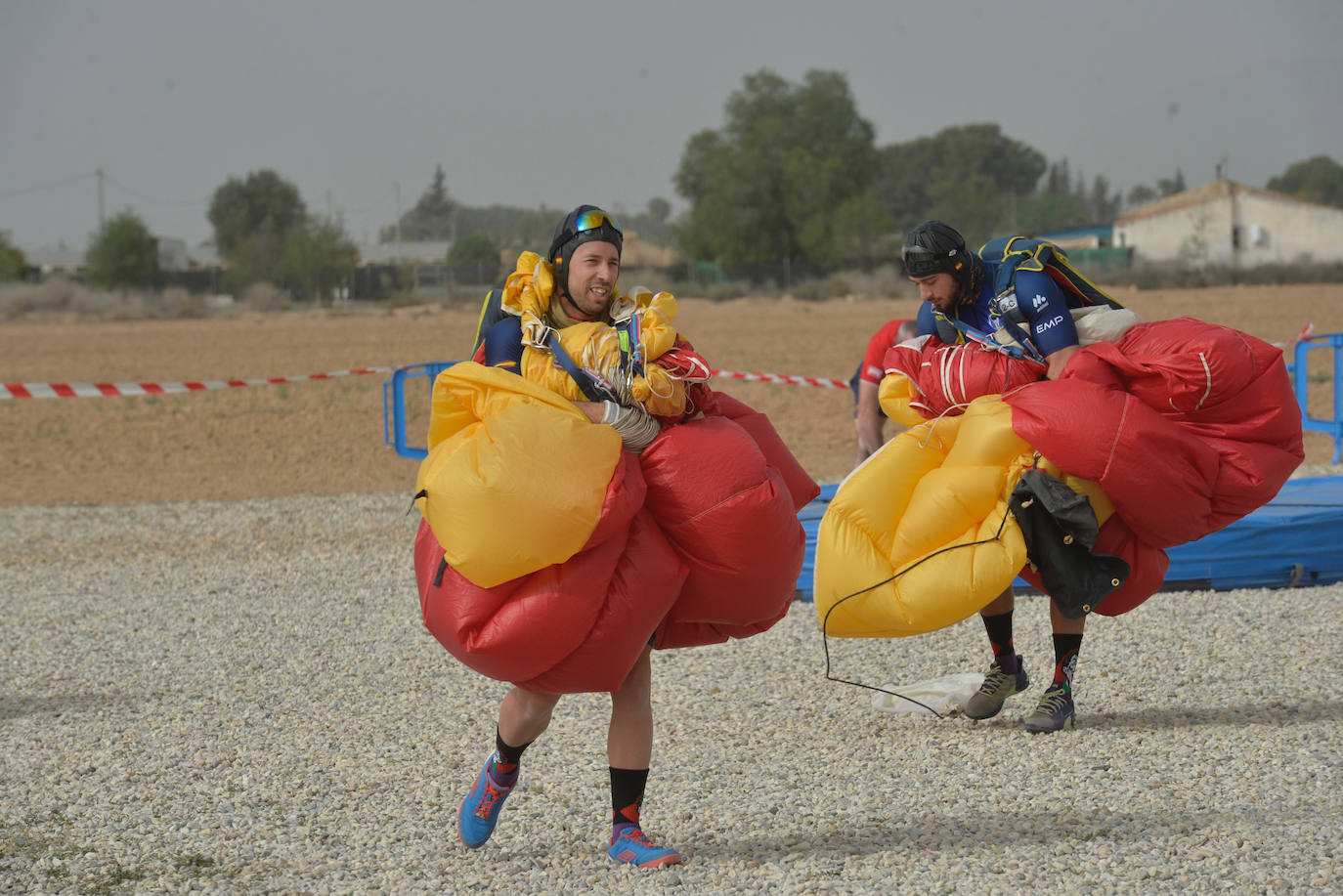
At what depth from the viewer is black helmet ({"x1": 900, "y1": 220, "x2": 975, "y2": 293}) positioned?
3.88 m

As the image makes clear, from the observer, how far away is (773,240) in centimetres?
7162

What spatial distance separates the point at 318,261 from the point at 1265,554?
63.3 metres

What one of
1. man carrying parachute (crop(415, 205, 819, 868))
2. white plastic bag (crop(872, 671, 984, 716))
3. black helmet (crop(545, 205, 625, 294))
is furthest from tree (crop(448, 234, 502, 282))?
man carrying parachute (crop(415, 205, 819, 868))

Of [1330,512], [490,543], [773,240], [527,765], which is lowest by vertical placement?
[527,765]

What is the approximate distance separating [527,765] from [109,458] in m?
10.5

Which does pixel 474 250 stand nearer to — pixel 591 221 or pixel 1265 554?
pixel 1265 554

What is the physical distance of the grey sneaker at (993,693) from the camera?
4184mm

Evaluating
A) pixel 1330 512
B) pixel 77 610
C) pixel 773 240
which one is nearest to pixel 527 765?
pixel 77 610

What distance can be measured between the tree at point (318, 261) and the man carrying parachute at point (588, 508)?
62784mm

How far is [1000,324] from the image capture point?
3.99 m

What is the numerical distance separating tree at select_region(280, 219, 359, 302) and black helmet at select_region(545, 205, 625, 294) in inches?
2468

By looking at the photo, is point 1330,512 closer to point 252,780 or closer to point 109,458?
point 252,780

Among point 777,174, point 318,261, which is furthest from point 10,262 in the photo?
point 777,174

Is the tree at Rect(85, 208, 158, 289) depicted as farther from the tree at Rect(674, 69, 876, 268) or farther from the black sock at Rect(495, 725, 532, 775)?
the black sock at Rect(495, 725, 532, 775)
